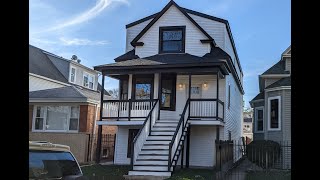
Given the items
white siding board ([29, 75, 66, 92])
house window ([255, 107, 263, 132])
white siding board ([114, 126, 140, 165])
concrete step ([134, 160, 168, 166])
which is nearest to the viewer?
concrete step ([134, 160, 168, 166])

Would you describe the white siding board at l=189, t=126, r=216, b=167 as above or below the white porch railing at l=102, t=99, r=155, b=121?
below

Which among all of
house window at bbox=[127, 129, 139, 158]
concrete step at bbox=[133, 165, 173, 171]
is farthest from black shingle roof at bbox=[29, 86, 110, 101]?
concrete step at bbox=[133, 165, 173, 171]

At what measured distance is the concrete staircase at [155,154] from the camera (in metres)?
13.0

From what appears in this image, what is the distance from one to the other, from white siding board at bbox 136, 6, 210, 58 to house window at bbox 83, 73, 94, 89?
14092 mm

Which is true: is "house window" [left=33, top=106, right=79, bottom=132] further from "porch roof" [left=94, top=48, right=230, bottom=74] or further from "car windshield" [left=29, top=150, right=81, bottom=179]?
"car windshield" [left=29, top=150, right=81, bottom=179]

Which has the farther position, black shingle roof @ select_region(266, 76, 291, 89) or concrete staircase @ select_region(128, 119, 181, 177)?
black shingle roof @ select_region(266, 76, 291, 89)

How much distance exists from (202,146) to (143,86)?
4.04 metres

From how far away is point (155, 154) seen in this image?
1366cm

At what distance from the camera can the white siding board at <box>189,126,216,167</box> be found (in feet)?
54.9

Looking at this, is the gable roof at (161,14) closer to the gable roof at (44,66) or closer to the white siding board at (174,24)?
the white siding board at (174,24)

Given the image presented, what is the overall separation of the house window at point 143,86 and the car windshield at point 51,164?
12.8 meters

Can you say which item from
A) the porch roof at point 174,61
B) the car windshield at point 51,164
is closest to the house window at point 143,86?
the porch roof at point 174,61
